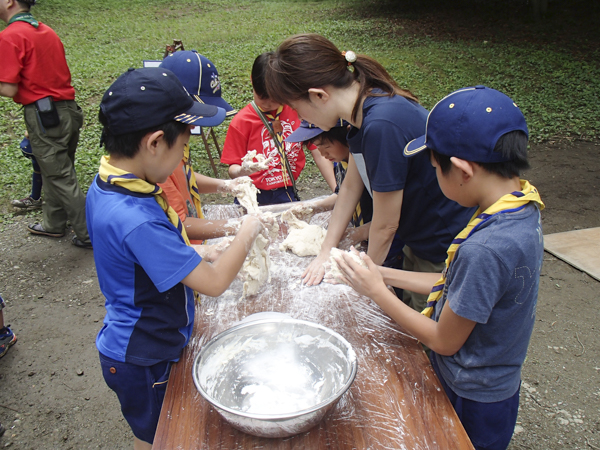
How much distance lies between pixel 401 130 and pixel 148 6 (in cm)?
1687

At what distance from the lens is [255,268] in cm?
207

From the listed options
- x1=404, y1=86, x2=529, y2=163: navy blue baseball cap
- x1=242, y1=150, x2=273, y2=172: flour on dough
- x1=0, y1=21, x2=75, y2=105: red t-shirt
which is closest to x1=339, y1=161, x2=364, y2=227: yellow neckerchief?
x1=242, y1=150, x2=273, y2=172: flour on dough

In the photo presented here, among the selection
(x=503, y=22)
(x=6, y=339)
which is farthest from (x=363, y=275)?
(x=503, y=22)

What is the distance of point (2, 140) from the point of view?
693cm

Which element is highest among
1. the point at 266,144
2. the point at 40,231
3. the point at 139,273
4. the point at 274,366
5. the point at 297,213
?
the point at 139,273

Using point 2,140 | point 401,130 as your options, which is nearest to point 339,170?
point 401,130

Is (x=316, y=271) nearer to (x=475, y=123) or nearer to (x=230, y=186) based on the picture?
(x=230, y=186)

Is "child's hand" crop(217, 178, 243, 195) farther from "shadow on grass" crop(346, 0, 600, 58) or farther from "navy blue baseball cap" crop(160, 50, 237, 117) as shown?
"shadow on grass" crop(346, 0, 600, 58)

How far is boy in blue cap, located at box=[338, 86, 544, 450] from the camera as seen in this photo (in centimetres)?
125

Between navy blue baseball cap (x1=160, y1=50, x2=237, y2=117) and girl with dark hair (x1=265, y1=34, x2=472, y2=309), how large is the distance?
0.60 meters

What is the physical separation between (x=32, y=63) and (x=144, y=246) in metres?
3.98

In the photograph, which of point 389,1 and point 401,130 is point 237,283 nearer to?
point 401,130


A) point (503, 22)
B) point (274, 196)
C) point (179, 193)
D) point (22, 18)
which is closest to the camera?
point (179, 193)

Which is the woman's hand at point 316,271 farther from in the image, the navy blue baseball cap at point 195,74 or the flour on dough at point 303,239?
the navy blue baseball cap at point 195,74
